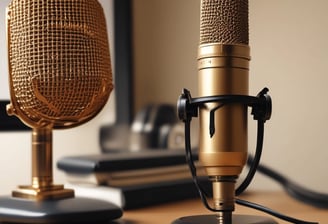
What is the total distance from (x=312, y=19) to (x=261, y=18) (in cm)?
10

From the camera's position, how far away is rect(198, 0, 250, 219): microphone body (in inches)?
19.2

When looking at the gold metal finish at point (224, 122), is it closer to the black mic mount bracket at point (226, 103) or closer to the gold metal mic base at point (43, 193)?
the black mic mount bracket at point (226, 103)

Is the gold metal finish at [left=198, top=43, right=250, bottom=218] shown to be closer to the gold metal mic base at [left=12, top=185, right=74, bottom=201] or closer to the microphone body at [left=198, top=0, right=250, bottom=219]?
the microphone body at [left=198, top=0, right=250, bottom=219]

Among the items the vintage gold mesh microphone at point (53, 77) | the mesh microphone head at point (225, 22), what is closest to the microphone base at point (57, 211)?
the vintage gold mesh microphone at point (53, 77)

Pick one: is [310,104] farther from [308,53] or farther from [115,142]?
[115,142]

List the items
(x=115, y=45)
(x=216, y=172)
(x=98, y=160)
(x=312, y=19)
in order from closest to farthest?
(x=216, y=172) → (x=98, y=160) → (x=312, y=19) → (x=115, y=45)

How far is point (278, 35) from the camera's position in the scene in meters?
0.93

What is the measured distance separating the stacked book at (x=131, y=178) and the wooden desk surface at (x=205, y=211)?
17 millimetres

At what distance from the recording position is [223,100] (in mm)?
485

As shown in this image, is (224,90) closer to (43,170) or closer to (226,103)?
(226,103)

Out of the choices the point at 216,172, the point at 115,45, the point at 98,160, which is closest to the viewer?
the point at 216,172

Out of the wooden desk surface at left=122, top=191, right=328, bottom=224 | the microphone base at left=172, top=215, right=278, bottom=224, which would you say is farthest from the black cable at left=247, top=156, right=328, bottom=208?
the microphone base at left=172, top=215, right=278, bottom=224

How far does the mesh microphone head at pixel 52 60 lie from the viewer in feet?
1.98

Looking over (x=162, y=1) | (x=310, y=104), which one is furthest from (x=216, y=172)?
(x=162, y=1)
